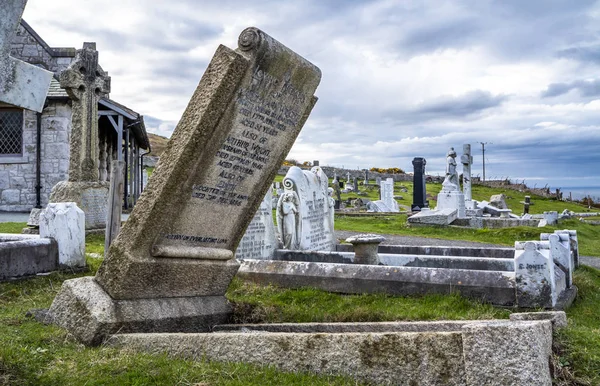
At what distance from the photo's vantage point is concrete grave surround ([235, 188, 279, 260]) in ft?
30.0

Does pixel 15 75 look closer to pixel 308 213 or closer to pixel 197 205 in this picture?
pixel 197 205

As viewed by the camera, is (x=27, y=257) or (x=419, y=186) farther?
(x=419, y=186)

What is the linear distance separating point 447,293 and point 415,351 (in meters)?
3.72

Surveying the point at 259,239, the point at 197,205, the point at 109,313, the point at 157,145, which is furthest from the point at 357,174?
the point at 109,313

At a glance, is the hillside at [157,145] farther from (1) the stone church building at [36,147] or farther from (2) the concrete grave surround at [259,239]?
(2) the concrete grave surround at [259,239]

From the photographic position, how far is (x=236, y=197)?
5.27m

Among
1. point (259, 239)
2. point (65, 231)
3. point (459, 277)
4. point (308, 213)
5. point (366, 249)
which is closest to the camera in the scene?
point (459, 277)

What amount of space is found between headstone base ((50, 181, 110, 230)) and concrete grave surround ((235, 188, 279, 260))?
510 centimetres

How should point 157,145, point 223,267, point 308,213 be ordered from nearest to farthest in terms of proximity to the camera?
1. point 223,267
2. point 308,213
3. point 157,145

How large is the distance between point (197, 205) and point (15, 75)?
6.53 ft

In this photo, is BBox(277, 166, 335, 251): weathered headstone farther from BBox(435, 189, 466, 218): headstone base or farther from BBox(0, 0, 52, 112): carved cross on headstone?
BBox(435, 189, 466, 218): headstone base

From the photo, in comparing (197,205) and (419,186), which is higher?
(419,186)

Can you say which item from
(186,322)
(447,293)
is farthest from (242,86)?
(447,293)

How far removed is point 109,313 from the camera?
4352 mm
